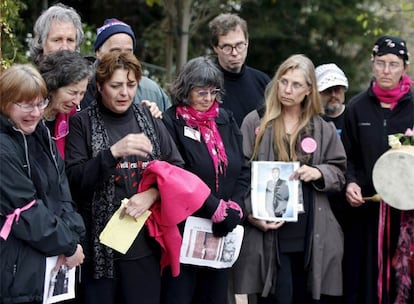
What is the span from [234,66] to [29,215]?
100 inches

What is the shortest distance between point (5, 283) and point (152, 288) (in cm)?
101

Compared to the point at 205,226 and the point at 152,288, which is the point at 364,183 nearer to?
the point at 205,226

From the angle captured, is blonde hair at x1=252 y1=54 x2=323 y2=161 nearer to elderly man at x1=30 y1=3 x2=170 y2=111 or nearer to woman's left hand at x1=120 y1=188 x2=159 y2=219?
elderly man at x1=30 y1=3 x2=170 y2=111

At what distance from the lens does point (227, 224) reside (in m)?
4.45

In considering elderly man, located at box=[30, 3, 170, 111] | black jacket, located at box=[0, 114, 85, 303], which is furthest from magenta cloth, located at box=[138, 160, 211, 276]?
elderly man, located at box=[30, 3, 170, 111]

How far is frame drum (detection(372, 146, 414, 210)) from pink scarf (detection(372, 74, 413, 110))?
0.41 metres

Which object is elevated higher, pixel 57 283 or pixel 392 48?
pixel 392 48

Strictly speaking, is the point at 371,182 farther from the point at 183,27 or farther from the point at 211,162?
the point at 183,27

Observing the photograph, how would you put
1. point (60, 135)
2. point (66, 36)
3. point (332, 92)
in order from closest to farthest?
point (60, 135) < point (66, 36) < point (332, 92)

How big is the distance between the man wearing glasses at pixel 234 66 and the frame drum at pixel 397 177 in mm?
1155

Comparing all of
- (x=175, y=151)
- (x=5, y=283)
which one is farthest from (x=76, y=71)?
(x=5, y=283)

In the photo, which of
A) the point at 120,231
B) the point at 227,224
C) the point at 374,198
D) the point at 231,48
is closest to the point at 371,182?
the point at 374,198

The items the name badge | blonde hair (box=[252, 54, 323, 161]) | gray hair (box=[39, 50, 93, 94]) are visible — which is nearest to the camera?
gray hair (box=[39, 50, 93, 94])

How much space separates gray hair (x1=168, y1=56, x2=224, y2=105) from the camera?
4.50 metres
